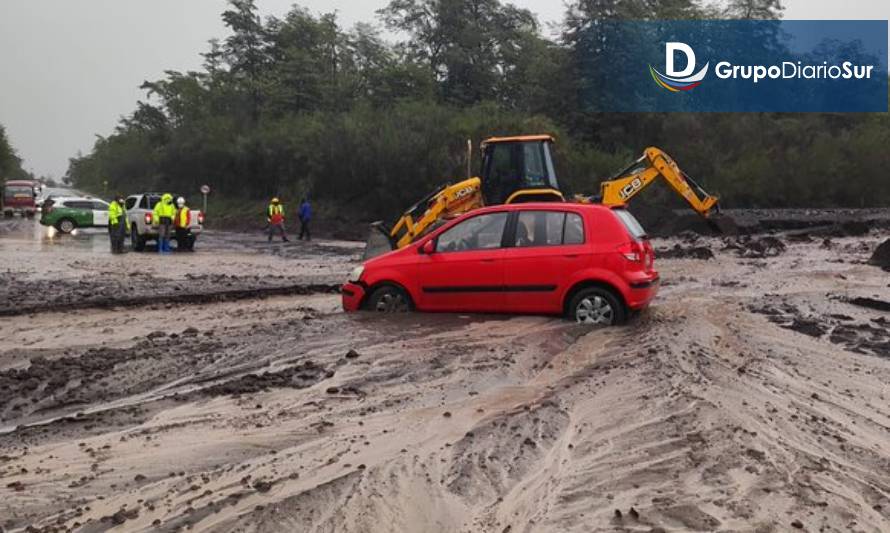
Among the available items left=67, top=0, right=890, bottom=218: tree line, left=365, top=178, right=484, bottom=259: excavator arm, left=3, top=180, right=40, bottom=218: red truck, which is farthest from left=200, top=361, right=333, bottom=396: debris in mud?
left=3, top=180, right=40, bottom=218: red truck

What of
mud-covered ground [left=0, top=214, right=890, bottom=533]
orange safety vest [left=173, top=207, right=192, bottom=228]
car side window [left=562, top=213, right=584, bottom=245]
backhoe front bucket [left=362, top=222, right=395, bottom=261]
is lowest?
mud-covered ground [left=0, top=214, right=890, bottom=533]

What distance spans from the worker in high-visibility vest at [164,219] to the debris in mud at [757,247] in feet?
53.0

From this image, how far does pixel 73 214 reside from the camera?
106 feet

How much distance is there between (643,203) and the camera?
32344 millimetres

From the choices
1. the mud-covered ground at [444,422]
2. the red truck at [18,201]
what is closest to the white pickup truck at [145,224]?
the mud-covered ground at [444,422]

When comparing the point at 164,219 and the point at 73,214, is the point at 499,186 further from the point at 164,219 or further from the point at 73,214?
the point at 73,214

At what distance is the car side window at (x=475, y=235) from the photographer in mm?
8828

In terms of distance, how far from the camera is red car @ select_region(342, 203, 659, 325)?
8383 mm

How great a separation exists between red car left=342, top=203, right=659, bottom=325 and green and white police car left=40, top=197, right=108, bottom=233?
2735cm

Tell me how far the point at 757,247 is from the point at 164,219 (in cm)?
1694

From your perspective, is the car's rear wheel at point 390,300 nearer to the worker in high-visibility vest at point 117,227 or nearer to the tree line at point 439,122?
the worker in high-visibility vest at point 117,227

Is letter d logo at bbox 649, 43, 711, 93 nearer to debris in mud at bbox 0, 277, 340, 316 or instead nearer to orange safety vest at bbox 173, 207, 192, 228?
orange safety vest at bbox 173, 207, 192, 228

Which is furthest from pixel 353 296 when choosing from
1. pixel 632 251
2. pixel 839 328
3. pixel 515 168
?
pixel 515 168

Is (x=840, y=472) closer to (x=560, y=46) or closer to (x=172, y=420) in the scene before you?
(x=172, y=420)
